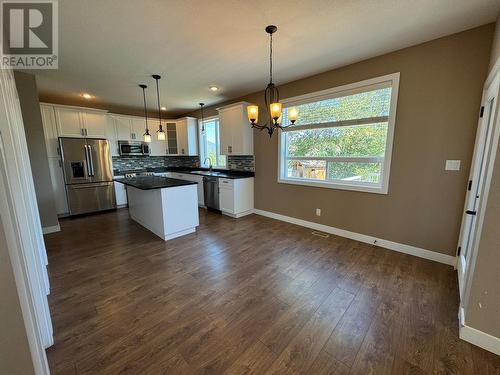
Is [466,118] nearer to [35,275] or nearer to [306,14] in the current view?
[306,14]

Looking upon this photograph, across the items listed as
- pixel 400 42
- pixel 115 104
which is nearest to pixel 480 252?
pixel 400 42

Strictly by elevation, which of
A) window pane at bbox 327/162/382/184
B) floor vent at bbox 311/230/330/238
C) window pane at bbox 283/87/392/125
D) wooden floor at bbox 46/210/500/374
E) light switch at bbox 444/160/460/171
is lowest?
wooden floor at bbox 46/210/500/374

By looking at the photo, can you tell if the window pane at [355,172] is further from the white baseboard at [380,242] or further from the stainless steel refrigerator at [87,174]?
the stainless steel refrigerator at [87,174]

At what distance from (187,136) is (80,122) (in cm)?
241

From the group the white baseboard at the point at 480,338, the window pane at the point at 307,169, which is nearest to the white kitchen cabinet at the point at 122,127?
the window pane at the point at 307,169

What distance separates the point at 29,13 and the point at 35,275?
90.5 inches

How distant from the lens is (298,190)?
13.0 feet

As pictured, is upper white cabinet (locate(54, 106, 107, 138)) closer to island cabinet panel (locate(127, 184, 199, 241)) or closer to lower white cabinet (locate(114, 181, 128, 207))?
lower white cabinet (locate(114, 181, 128, 207))

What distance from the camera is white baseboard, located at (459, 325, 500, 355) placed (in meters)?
1.45

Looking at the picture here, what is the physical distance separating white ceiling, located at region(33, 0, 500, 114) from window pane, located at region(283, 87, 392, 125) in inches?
19.7

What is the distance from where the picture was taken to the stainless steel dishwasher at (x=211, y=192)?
478 cm

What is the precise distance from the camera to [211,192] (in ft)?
16.2

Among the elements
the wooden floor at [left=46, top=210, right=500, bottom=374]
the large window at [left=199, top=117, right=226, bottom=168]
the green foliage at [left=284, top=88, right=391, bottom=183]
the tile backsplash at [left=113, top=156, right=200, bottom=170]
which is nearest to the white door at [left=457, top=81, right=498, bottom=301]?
the wooden floor at [left=46, top=210, right=500, bottom=374]

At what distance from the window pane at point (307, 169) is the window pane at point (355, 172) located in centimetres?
14
